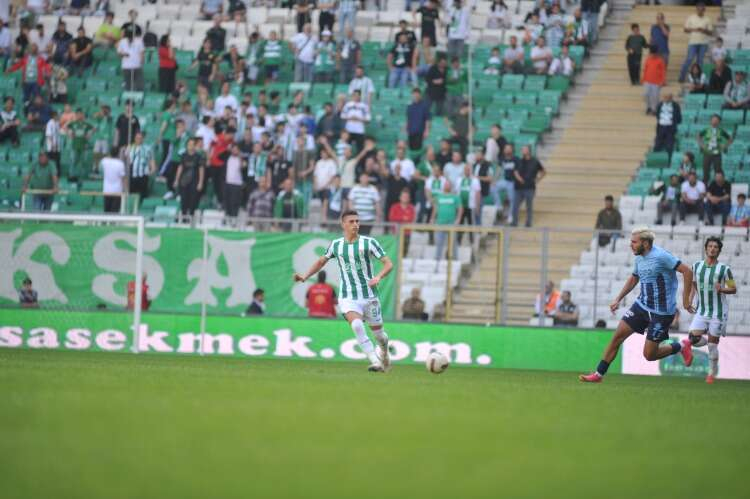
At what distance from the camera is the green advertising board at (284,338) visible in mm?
25734

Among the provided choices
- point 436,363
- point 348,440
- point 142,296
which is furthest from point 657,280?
point 142,296

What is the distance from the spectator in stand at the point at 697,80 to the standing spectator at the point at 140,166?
12.0 meters

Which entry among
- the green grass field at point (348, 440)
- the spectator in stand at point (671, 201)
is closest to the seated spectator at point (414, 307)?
the spectator in stand at point (671, 201)

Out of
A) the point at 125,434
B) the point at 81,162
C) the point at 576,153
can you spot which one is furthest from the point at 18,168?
the point at 125,434

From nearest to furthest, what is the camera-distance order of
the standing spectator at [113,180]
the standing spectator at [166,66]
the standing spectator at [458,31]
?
1. the standing spectator at [113,180]
2. the standing spectator at [458,31]
3. the standing spectator at [166,66]

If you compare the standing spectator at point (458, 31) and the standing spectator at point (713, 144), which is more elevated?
the standing spectator at point (458, 31)

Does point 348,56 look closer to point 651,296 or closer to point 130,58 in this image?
point 130,58

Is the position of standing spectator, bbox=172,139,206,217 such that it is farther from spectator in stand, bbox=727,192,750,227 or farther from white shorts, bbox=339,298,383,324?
white shorts, bbox=339,298,383,324

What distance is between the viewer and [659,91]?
109ft

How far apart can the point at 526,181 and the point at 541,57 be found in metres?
5.18

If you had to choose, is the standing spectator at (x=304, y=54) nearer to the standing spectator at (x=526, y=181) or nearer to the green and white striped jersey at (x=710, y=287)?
the standing spectator at (x=526, y=181)

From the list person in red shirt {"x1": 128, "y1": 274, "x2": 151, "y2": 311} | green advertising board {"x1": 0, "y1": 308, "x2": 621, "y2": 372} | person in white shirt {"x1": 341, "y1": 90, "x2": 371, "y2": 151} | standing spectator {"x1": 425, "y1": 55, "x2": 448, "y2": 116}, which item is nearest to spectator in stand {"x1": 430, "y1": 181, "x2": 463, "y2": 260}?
green advertising board {"x1": 0, "y1": 308, "x2": 621, "y2": 372}

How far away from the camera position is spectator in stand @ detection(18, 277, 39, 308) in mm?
26750

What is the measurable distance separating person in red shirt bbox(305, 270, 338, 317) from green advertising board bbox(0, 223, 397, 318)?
294mm
